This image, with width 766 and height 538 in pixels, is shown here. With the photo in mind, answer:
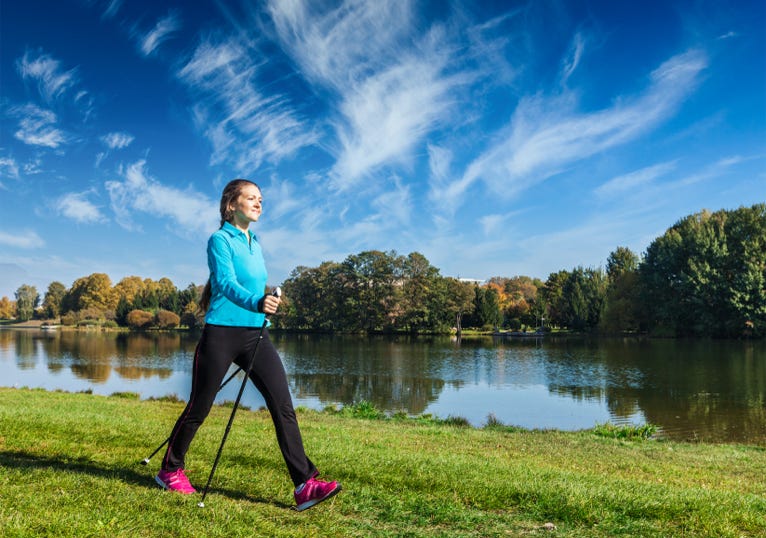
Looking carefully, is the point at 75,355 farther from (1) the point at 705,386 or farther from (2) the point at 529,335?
(2) the point at 529,335

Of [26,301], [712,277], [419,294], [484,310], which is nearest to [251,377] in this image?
[712,277]

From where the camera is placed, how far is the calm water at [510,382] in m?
17.7

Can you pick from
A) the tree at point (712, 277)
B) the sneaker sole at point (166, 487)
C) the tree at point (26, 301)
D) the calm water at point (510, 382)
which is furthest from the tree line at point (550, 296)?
the sneaker sole at point (166, 487)

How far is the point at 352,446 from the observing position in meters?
7.14

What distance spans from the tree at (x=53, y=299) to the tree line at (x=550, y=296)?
20201 millimetres

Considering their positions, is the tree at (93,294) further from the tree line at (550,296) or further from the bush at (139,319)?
the bush at (139,319)

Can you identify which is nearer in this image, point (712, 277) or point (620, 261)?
point (712, 277)

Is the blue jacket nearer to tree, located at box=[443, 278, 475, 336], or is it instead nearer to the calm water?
the calm water

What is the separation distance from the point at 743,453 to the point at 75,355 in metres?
41.7

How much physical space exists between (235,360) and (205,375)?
242mm

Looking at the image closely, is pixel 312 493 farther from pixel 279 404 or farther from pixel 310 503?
pixel 279 404

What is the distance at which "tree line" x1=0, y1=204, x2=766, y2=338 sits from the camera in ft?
187

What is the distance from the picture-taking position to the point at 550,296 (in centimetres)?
8875

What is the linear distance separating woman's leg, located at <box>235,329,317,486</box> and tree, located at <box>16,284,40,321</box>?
16883cm
